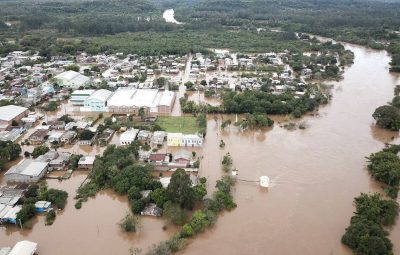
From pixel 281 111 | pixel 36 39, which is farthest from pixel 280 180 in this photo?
pixel 36 39

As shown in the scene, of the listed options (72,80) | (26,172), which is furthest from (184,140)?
(72,80)

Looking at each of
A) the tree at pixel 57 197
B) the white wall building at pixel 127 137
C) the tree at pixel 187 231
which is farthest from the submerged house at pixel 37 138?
the tree at pixel 187 231

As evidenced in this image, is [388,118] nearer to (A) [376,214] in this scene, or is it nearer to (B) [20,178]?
(A) [376,214]

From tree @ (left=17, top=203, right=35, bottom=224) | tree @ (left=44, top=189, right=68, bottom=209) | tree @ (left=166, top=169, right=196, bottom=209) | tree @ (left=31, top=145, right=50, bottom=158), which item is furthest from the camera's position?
tree @ (left=31, top=145, right=50, bottom=158)

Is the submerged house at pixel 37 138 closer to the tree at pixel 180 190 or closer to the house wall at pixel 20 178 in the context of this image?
the house wall at pixel 20 178

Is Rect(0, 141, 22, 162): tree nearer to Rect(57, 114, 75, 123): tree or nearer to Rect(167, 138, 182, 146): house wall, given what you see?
Rect(57, 114, 75, 123): tree

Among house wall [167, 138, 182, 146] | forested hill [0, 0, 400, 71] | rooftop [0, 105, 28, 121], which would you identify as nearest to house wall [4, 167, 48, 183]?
house wall [167, 138, 182, 146]

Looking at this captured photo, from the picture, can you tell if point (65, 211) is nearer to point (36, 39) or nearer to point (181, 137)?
point (181, 137)
